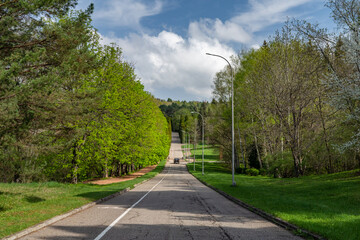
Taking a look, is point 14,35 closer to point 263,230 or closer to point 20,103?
point 20,103

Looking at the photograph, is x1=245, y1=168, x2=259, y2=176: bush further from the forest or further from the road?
the road

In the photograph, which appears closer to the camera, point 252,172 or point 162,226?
point 162,226

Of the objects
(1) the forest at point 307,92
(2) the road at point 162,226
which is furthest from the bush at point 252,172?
(2) the road at point 162,226

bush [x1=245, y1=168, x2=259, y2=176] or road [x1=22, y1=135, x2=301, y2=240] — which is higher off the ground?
road [x1=22, y1=135, x2=301, y2=240]

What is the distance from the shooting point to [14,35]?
12328 millimetres

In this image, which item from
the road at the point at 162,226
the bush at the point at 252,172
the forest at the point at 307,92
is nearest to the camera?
the road at the point at 162,226

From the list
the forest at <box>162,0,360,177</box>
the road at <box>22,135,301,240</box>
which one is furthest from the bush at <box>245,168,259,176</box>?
the road at <box>22,135,301,240</box>

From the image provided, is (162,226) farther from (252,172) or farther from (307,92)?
(252,172)

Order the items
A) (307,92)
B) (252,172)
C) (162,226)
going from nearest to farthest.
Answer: (162,226), (307,92), (252,172)

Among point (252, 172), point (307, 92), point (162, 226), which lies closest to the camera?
point (162, 226)

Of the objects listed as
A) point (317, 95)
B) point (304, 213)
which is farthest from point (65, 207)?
point (317, 95)

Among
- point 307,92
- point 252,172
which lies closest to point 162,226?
point 307,92

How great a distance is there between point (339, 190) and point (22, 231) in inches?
582

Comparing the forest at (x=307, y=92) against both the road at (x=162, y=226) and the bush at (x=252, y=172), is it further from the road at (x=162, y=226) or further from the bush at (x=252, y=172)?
the road at (x=162, y=226)
